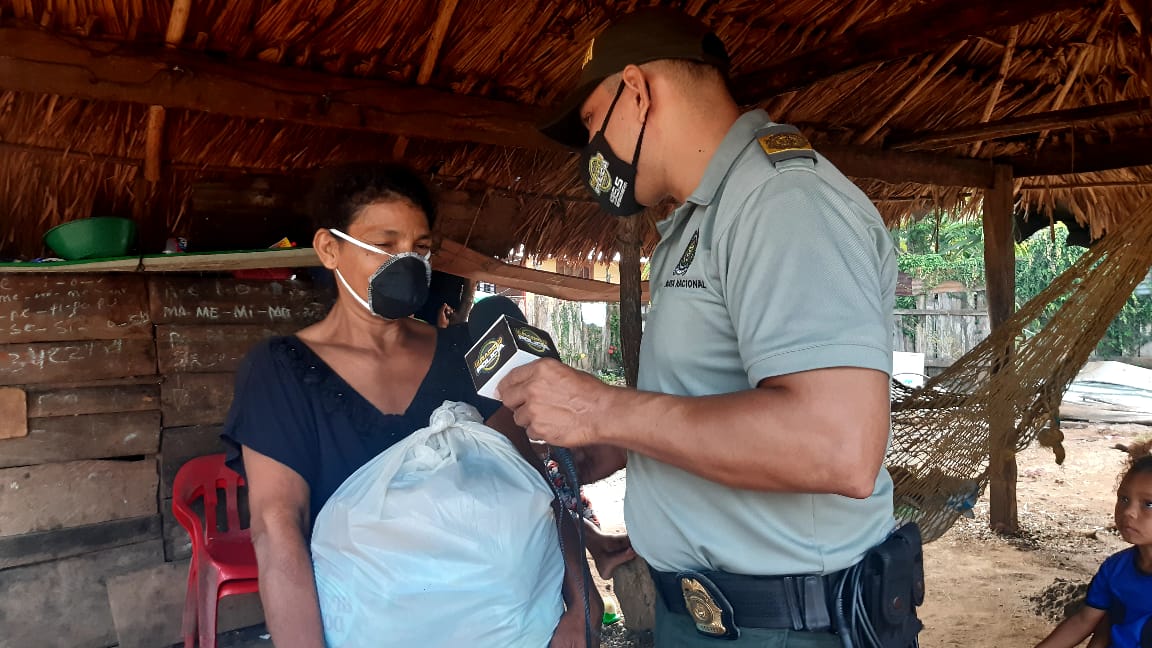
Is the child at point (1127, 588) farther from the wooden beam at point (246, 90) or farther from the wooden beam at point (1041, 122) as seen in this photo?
the wooden beam at point (246, 90)

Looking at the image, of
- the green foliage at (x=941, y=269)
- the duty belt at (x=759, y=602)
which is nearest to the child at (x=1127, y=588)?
the duty belt at (x=759, y=602)

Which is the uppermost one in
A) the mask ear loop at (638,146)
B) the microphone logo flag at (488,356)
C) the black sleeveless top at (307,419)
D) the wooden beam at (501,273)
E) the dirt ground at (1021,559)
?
the mask ear loop at (638,146)

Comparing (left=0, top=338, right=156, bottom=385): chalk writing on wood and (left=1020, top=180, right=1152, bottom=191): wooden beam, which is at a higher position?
(left=1020, top=180, right=1152, bottom=191): wooden beam

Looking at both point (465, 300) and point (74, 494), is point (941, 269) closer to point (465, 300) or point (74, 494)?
point (465, 300)

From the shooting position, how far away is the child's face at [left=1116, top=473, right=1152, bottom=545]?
2.29 meters

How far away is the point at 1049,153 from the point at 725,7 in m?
2.75

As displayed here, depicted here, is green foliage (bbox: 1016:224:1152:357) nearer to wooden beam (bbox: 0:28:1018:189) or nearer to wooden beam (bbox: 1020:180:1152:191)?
wooden beam (bbox: 1020:180:1152:191)

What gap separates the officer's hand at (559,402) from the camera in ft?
3.18

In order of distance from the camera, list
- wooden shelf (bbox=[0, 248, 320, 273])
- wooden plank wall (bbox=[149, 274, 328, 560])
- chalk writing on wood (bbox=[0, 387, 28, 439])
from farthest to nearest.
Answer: wooden plank wall (bbox=[149, 274, 328, 560]), chalk writing on wood (bbox=[0, 387, 28, 439]), wooden shelf (bbox=[0, 248, 320, 273])

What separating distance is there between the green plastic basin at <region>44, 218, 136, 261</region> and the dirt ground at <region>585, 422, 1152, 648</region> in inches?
98.4

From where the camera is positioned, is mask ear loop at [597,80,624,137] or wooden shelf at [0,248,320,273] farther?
wooden shelf at [0,248,320,273]

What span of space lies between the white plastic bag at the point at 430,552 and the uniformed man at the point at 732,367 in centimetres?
30

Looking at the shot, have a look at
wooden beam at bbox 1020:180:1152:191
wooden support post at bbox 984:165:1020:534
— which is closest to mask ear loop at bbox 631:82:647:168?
wooden support post at bbox 984:165:1020:534

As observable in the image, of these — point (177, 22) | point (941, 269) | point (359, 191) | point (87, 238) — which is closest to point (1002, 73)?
point (359, 191)
